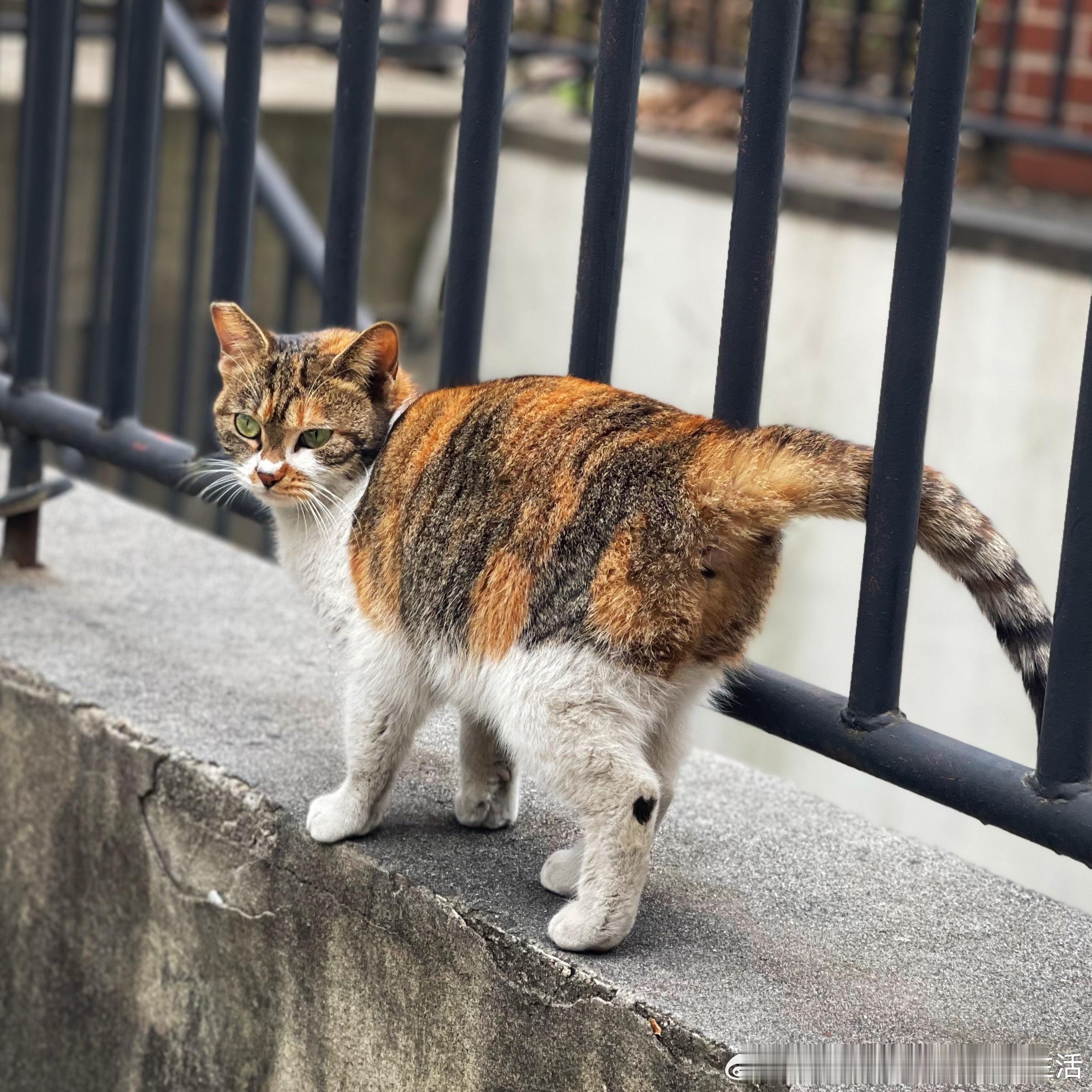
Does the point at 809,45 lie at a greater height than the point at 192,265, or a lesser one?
greater

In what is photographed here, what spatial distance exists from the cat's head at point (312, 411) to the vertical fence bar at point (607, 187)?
241 millimetres

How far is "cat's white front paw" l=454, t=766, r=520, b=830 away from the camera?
1907 millimetres

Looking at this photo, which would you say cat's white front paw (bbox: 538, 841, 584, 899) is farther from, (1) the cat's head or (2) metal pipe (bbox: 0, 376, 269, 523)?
(2) metal pipe (bbox: 0, 376, 269, 523)

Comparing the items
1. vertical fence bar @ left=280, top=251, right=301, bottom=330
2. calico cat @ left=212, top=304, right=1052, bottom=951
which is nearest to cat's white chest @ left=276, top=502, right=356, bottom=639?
calico cat @ left=212, top=304, right=1052, bottom=951

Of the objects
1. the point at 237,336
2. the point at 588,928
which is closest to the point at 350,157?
the point at 237,336

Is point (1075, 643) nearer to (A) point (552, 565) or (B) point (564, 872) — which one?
(A) point (552, 565)

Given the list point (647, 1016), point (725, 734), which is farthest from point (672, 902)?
point (725, 734)

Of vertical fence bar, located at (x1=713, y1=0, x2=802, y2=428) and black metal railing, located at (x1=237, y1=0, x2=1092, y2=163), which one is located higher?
black metal railing, located at (x1=237, y1=0, x2=1092, y2=163)

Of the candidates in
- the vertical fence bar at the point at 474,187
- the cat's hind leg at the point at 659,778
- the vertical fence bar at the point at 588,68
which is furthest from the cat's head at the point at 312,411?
the vertical fence bar at the point at 588,68

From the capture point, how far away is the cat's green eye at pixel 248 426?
1934 millimetres

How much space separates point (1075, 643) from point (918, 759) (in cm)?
23

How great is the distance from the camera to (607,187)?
5.93 feet

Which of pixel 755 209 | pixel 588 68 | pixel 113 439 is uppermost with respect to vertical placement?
pixel 588 68

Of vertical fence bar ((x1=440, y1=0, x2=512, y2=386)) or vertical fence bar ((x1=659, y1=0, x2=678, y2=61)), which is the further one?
vertical fence bar ((x1=659, y1=0, x2=678, y2=61))
